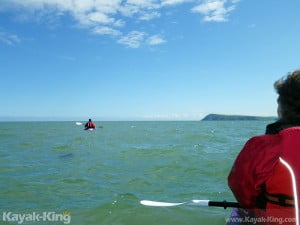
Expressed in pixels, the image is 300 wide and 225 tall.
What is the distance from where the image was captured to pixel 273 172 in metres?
2.92

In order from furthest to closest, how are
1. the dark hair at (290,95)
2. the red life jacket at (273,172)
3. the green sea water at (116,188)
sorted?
the green sea water at (116,188) → the dark hair at (290,95) → the red life jacket at (273,172)

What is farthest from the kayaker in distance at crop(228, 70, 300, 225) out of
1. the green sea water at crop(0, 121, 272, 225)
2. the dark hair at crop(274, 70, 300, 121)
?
Result: the green sea water at crop(0, 121, 272, 225)

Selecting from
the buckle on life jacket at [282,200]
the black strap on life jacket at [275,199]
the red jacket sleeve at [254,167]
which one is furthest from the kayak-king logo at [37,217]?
the buckle on life jacket at [282,200]

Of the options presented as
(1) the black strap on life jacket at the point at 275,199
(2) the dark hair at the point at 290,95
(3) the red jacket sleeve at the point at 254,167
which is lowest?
(1) the black strap on life jacket at the point at 275,199

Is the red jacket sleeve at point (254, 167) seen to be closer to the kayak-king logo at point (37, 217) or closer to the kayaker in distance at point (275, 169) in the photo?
the kayaker in distance at point (275, 169)

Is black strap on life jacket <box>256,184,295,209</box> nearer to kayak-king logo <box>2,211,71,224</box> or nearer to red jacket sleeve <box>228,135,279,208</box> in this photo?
red jacket sleeve <box>228,135,279,208</box>

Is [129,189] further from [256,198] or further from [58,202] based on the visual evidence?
[256,198]

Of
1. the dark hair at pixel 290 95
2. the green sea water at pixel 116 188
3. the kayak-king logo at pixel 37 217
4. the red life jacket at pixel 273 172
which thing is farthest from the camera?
the green sea water at pixel 116 188

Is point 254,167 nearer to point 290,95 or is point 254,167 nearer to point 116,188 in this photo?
point 290,95

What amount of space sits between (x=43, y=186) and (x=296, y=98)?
11.2 m

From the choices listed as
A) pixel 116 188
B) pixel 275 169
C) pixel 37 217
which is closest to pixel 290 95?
pixel 275 169

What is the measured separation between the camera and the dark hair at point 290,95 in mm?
3197

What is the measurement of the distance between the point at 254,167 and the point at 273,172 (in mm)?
155

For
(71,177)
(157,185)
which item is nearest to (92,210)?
(157,185)
